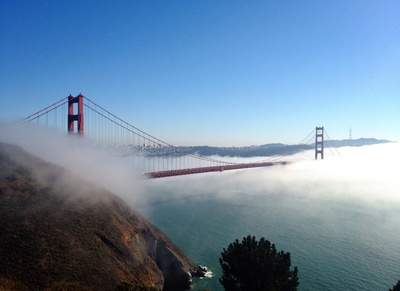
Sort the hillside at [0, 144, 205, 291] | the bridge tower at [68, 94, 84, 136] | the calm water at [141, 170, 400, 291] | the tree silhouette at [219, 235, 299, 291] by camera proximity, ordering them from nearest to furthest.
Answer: the tree silhouette at [219, 235, 299, 291], the hillside at [0, 144, 205, 291], the calm water at [141, 170, 400, 291], the bridge tower at [68, 94, 84, 136]

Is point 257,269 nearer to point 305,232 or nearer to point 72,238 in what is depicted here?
point 72,238

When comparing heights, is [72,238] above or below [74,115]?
below

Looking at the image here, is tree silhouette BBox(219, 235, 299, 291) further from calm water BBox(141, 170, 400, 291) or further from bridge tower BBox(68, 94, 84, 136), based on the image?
bridge tower BBox(68, 94, 84, 136)

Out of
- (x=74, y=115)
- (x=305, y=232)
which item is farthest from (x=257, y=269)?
(x=74, y=115)

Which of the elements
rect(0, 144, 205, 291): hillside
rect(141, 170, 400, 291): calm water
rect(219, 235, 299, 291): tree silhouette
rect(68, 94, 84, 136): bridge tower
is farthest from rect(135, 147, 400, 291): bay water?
rect(68, 94, 84, 136): bridge tower

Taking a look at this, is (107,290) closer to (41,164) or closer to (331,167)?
(41,164)

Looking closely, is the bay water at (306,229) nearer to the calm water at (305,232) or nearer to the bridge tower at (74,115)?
the calm water at (305,232)
